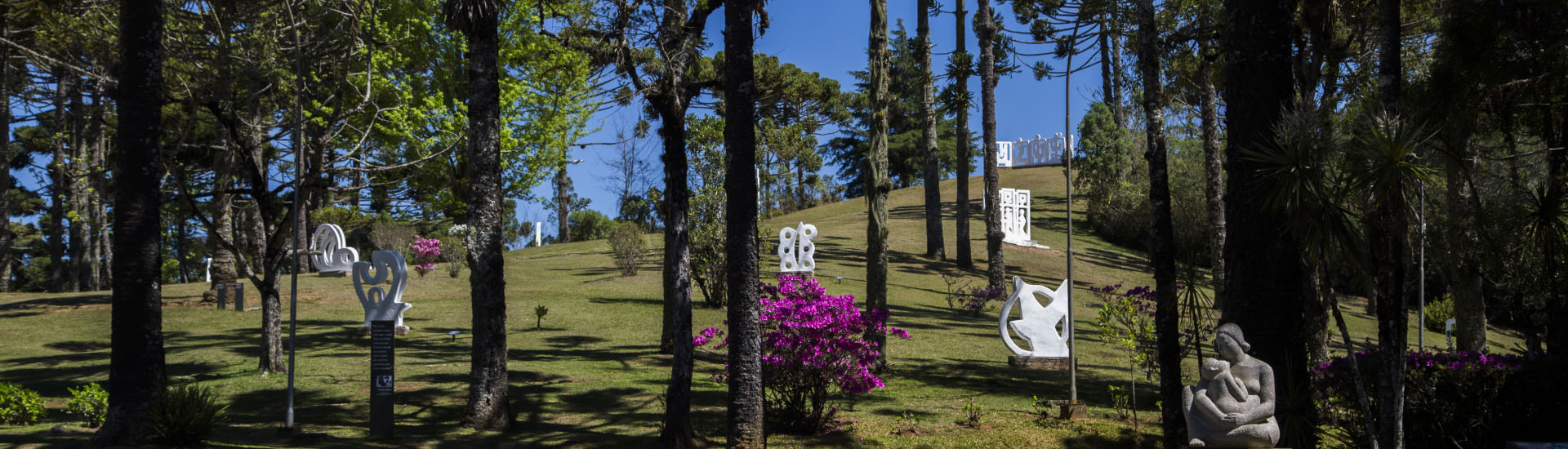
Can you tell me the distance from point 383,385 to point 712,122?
13357mm

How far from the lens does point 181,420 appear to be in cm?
957

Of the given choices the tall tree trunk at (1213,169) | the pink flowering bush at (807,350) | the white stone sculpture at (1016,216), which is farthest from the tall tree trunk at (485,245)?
the white stone sculpture at (1016,216)

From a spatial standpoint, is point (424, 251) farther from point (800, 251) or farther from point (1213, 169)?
point (1213, 169)

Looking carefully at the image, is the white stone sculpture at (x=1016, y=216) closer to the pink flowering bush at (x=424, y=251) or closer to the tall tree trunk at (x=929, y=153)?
the tall tree trunk at (x=929, y=153)

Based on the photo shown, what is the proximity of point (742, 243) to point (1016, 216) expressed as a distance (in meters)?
30.3

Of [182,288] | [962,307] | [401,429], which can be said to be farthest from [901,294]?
[182,288]

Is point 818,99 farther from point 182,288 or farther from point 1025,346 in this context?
point 1025,346

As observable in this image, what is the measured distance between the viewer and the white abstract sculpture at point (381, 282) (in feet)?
60.2

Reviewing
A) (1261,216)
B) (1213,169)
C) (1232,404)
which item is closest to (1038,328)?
(1213,169)

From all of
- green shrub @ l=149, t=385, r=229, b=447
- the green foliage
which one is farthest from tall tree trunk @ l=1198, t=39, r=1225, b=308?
the green foliage

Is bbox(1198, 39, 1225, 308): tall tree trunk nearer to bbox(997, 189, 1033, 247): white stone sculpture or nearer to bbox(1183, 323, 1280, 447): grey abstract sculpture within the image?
bbox(1183, 323, 1280, 447): grey abstract sculpture

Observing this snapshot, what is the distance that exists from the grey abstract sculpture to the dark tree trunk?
12.0 feet

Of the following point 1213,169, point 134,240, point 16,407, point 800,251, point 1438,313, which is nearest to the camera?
point 134,240

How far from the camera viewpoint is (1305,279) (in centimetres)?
1027
